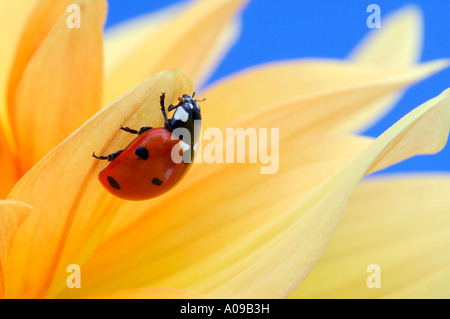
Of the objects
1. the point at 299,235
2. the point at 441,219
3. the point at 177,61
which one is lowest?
the point at 299,235

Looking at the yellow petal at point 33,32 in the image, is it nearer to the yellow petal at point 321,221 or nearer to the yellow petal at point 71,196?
the yellow petal at point 71,196

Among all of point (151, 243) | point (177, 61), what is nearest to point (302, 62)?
point (177, 61)

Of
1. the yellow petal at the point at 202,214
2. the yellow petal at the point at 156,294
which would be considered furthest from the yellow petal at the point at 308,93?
the yellow petal at the point at 156,294

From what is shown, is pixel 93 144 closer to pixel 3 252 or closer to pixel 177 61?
pixel 3 252

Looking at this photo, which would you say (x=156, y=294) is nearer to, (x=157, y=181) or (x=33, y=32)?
(x=157, y=181)

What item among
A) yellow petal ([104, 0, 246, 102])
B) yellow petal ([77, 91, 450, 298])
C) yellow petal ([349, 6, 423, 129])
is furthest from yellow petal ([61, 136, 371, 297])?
yellow petal ([349, 6, 423, 129])

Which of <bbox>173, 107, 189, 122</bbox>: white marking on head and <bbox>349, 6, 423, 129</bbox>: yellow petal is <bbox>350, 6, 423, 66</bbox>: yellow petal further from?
<bbox>173, 107, 189, 122</bbox>: white marking on head
